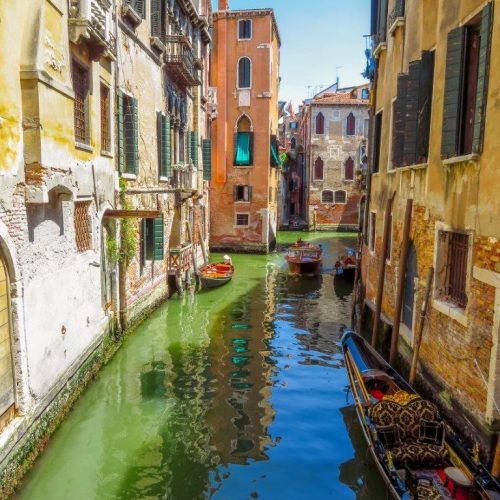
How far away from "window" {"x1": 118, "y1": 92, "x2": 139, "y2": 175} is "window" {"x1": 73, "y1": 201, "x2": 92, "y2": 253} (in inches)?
81.0

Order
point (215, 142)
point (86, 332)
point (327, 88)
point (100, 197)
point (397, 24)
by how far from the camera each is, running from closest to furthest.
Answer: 1. point (86, 332)
2. point (100, 197)
3. point (397, 24)
4. point (215, 142)
5. point (327, 88)

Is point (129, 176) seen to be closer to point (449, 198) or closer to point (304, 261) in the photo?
point (449, 198)

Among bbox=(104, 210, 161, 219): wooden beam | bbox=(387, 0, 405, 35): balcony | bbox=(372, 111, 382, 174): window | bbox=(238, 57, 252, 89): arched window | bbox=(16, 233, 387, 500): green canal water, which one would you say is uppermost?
bbox=(238, 57, 252, 89): arched window

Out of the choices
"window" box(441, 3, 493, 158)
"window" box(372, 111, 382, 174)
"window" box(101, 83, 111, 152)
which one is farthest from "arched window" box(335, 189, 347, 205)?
"window" box(441, 3, 493, 158)

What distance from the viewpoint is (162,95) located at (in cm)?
1320

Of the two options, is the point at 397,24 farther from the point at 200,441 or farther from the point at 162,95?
the point at 200,441

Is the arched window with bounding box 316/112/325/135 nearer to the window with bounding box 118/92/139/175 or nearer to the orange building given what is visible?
the orange building

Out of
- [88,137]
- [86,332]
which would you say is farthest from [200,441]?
[88,137]

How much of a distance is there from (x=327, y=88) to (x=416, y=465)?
4611cm

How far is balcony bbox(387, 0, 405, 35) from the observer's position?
30.1 feet

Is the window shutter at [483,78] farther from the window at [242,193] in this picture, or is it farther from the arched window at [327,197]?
the arched window at [327,197]

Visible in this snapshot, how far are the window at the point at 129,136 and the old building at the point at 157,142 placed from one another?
0.02 metres

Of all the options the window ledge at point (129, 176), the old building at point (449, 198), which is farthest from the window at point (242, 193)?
the old building at point (449, 198)

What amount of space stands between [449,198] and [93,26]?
5.60 metres
